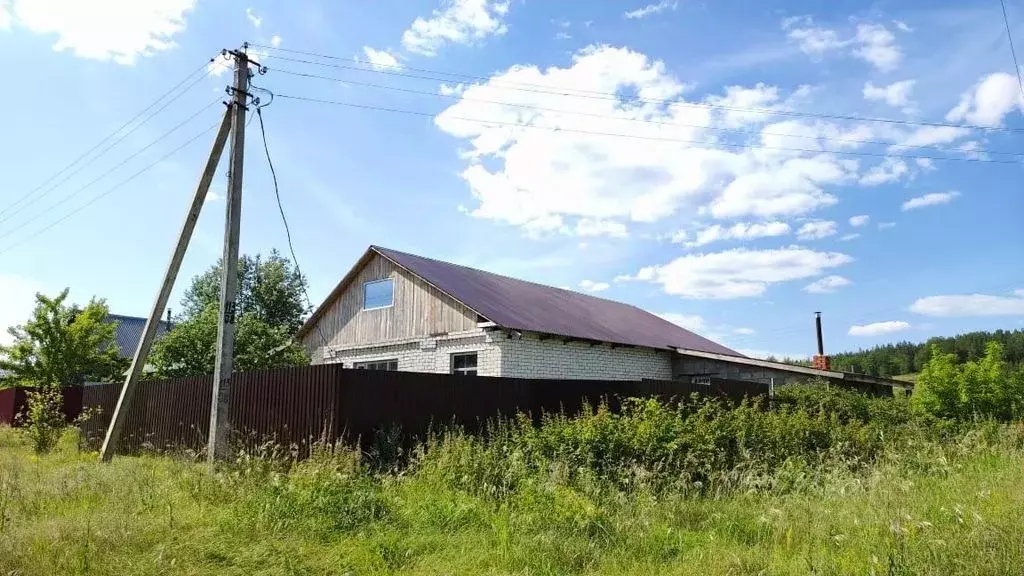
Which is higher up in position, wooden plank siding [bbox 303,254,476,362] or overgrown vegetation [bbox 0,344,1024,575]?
wooden plank siding [bbox 303,254,476,362]

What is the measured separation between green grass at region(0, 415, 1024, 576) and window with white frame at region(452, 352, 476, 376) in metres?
8.10

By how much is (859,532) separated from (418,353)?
13.4 m

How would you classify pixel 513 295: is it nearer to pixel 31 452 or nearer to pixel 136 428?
pixel 136 428

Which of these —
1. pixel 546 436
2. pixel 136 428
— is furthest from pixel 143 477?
pixel 136 428

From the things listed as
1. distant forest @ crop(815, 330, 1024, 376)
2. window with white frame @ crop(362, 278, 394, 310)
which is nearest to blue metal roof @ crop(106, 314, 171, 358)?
window with white frame @ crop(362, 278, 394, 310)

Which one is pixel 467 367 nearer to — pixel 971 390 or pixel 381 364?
pixel 381 364

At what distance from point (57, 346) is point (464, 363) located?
14767 millimetres

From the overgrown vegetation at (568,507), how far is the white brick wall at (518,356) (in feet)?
19.0

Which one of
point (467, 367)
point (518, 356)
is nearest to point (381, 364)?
point (467, 367)

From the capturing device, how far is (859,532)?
5230mm

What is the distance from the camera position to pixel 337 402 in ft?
30.5

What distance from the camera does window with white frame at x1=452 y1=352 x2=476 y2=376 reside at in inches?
649

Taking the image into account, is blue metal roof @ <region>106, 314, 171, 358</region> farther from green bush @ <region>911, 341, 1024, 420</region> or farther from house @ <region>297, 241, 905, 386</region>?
green bush @ <region>911, 341, 1024, 420</region>

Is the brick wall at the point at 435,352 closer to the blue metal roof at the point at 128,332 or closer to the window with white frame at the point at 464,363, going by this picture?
the window with white frame at the point at 464,363
